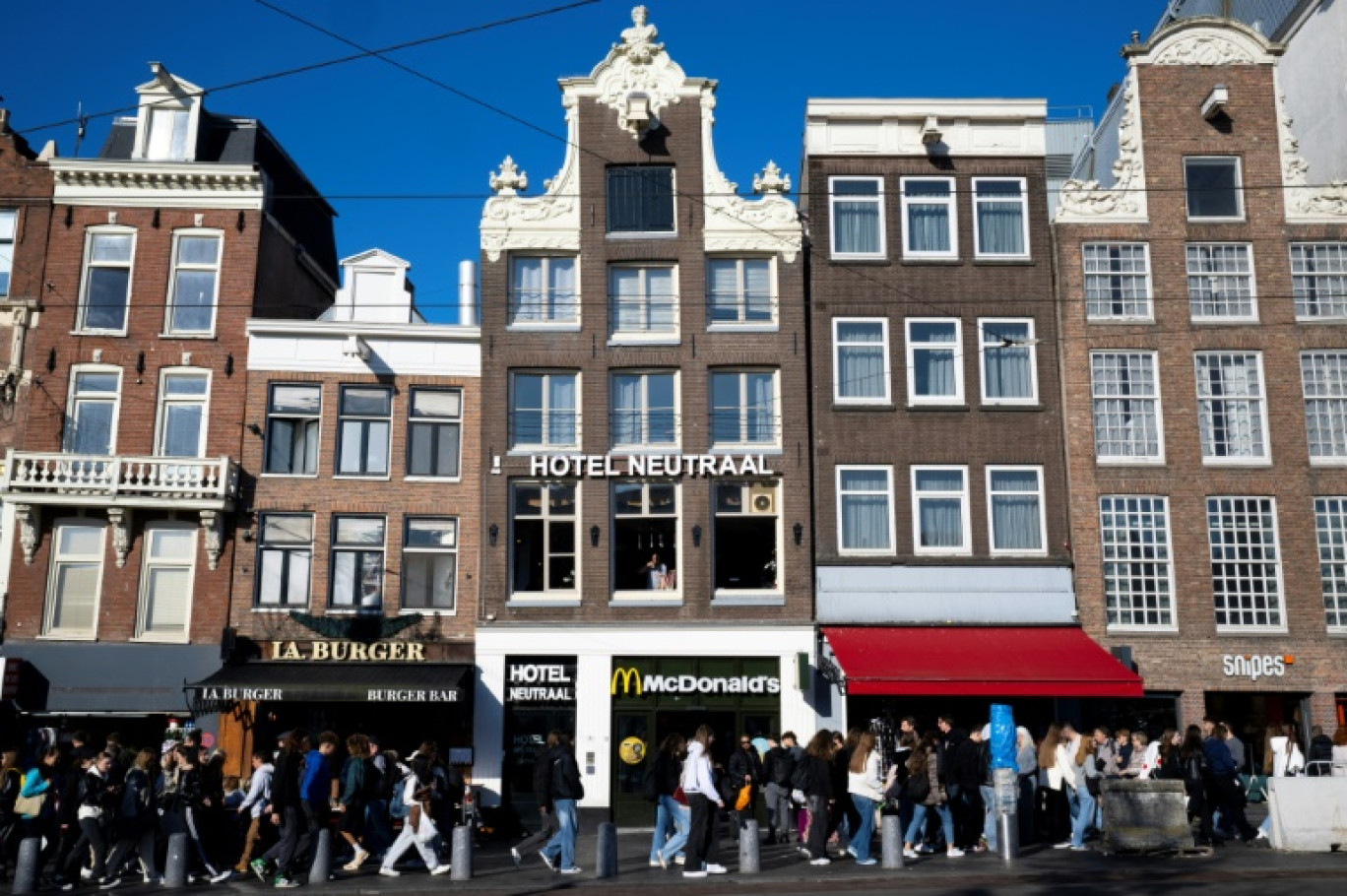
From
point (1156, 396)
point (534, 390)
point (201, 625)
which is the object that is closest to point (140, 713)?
point (201, 625)

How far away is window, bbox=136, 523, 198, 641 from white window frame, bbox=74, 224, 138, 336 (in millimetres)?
4488

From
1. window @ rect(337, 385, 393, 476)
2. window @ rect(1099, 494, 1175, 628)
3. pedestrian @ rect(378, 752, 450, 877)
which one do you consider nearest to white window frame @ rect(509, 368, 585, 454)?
window @ rect(337, 385, 393, 476)

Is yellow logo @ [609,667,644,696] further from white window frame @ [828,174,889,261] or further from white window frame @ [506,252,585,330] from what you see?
white window frame @ [828,174,889,261]

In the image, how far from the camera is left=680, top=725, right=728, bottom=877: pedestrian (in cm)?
1711

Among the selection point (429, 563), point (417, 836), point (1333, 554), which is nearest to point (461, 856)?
point (417, 836)

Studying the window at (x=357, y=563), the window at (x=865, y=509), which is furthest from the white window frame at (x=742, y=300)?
the window at (x=357, y=563)

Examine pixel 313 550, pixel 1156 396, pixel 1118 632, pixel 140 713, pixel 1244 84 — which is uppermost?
pixel 1244 84

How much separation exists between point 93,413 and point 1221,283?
23.9m

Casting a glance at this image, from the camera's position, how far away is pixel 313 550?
1045 inches

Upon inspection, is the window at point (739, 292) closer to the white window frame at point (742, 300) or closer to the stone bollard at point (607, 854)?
the white window frame at point (742, 300)

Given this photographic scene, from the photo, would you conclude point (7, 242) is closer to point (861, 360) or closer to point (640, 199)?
point (640, 199)

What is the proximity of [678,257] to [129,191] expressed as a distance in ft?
39.3

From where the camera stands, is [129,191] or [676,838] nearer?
[676,838]

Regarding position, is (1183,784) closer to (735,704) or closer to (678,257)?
(735,704)
